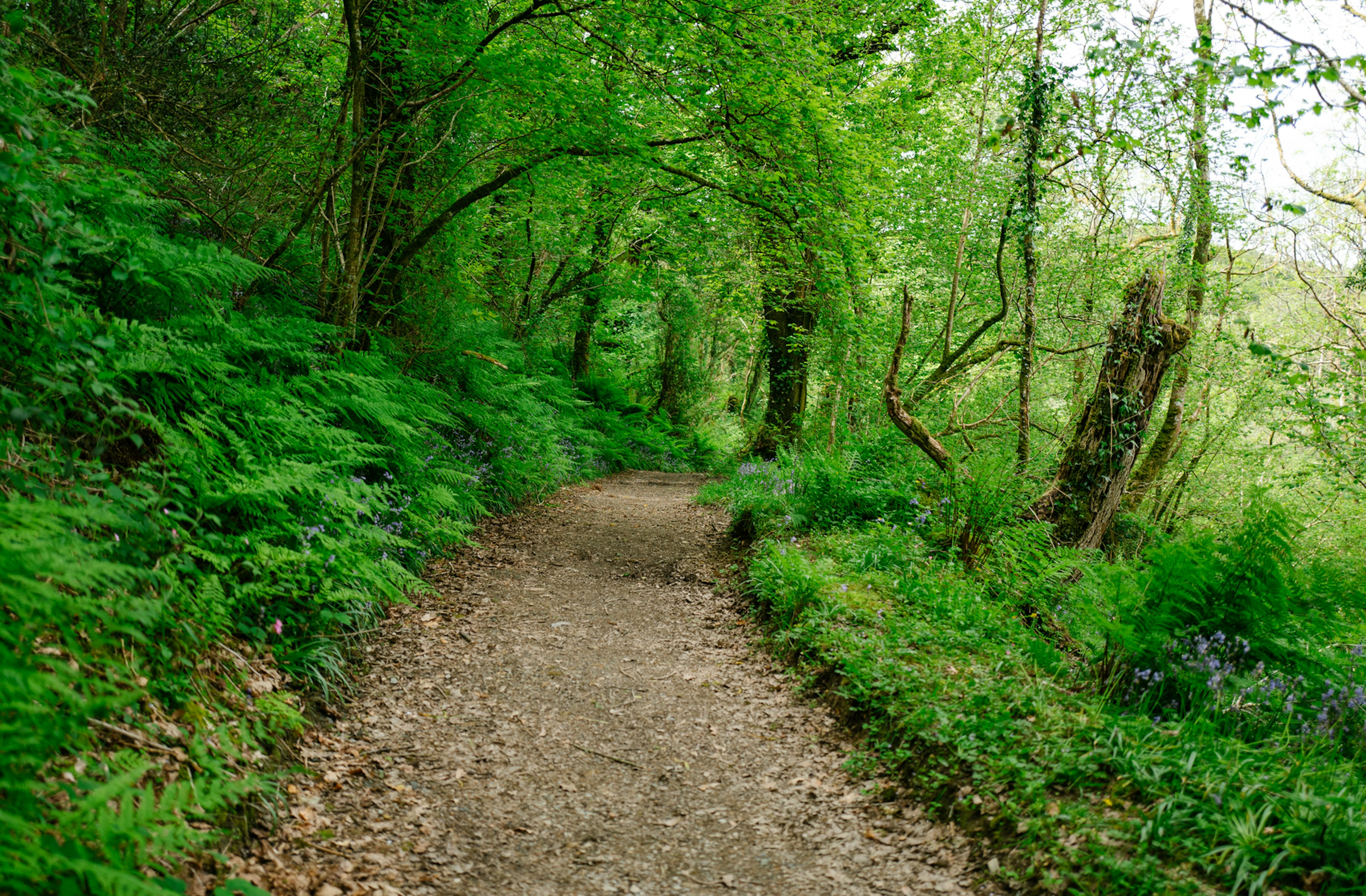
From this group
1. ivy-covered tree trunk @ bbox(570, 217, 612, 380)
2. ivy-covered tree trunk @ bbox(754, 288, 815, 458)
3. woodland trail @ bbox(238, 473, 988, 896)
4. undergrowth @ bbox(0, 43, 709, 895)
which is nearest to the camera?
undergrowth @ bbox(0, 43, 709, 895)

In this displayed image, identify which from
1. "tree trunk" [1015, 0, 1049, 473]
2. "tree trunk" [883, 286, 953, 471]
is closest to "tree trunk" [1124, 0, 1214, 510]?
"tree trunk" [1015, 0, 1049, 473]

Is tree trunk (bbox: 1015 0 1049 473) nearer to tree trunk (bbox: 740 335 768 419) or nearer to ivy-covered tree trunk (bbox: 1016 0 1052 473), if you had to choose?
ivy-covered tree trunk (bbox: 1016 0 1052 473)

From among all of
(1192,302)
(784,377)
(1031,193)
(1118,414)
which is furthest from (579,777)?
(1192,302)

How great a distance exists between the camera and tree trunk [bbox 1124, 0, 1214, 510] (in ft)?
37.2

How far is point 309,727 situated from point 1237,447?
18588 millimetres

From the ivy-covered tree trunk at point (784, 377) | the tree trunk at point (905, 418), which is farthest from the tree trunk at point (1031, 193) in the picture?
the ivy-covered tree trunk at point (784, 377)

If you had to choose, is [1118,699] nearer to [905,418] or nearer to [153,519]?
[905,418]

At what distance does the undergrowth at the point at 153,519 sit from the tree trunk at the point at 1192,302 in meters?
10.8

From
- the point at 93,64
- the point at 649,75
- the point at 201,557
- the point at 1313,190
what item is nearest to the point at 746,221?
the point at 649,75

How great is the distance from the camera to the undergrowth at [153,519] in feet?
7.50

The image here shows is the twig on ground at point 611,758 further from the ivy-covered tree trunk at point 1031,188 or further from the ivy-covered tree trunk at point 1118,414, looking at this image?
the ivy-covered tree trunk at point 1031,188

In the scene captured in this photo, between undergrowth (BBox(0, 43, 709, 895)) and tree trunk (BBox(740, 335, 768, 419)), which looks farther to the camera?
tree trunk (BBox(740, 335, 768, 419))

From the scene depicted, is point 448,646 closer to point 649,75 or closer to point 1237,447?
point 649,75

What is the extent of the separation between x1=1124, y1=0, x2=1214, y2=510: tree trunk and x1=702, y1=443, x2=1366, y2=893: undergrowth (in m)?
6.69
